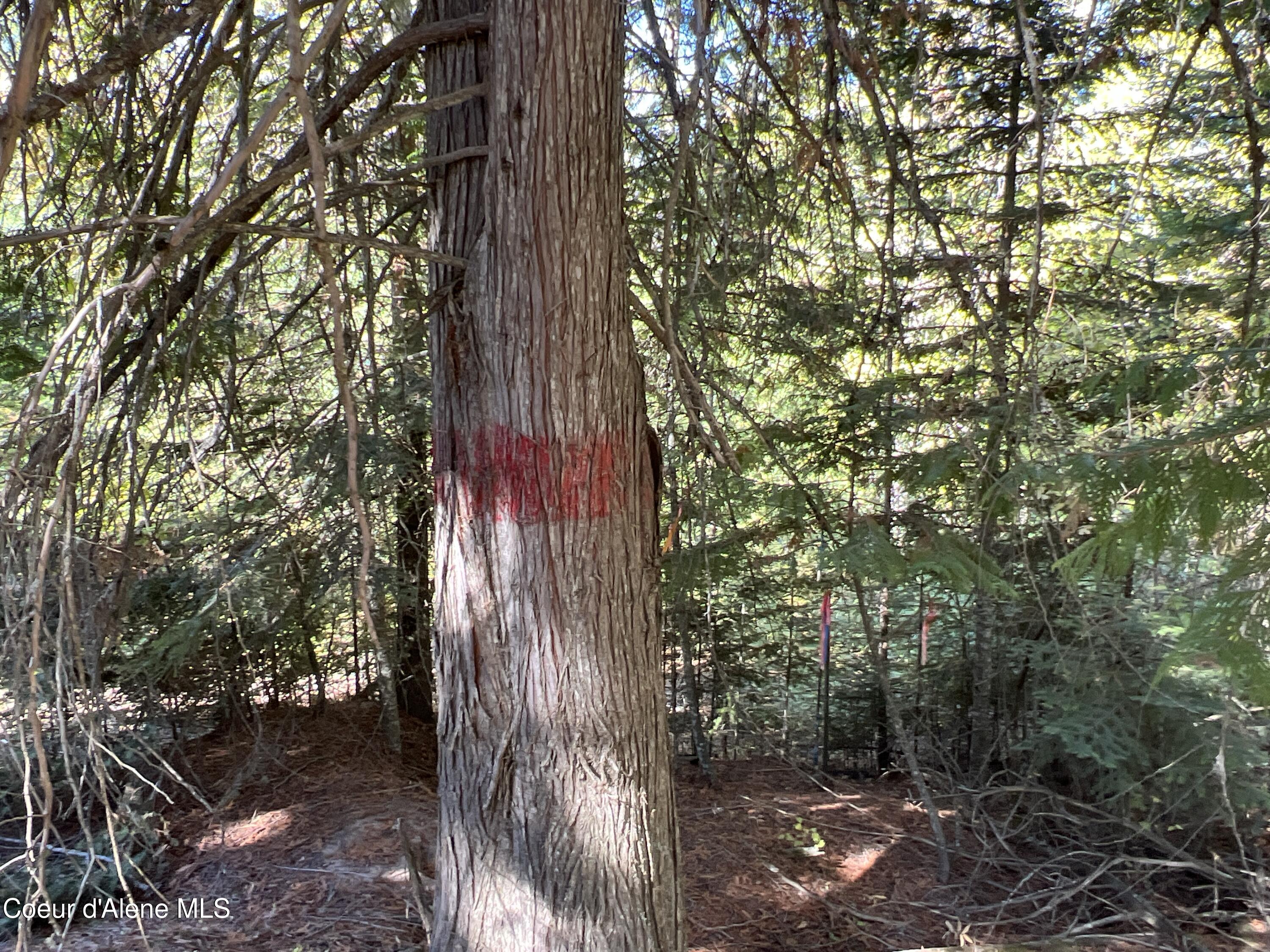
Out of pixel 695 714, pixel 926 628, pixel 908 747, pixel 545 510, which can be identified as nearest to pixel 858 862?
pixel 908 747

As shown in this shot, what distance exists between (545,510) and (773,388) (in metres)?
2.33

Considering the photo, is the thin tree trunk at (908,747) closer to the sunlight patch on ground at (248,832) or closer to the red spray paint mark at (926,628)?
the red spray paint mark at (926,628)

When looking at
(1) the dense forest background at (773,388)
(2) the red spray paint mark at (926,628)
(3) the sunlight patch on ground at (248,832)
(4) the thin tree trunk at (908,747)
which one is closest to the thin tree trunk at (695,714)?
(1) the dense forest background at (773,388)

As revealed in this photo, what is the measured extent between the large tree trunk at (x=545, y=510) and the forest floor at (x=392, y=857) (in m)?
1.49

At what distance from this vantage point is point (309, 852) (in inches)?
170

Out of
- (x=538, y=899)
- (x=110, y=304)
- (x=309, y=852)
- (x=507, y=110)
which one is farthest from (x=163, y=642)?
(x=507, y=110)

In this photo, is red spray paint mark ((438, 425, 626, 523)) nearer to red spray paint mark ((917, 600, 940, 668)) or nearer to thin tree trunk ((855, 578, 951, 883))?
thin tree trunk ((855, 578, 951, 883))

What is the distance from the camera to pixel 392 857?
420 centimetres

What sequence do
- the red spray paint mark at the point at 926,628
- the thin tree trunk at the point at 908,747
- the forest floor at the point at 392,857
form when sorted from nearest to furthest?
1. the forest floor at the point at 392,857
2. the thin tree trunk at the point at 908,747
3. the red spray paint mark at the point at 926,628

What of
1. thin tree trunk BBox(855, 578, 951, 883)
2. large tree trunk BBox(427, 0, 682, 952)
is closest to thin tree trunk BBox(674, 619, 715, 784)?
thin tree trunk BBox(855, 578, 951, 883)

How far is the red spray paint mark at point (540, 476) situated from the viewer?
233 centimetres

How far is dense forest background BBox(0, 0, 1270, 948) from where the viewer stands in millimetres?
2324

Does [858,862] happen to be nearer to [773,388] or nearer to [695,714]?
[695,714]

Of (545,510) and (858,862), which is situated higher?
(545,510)
